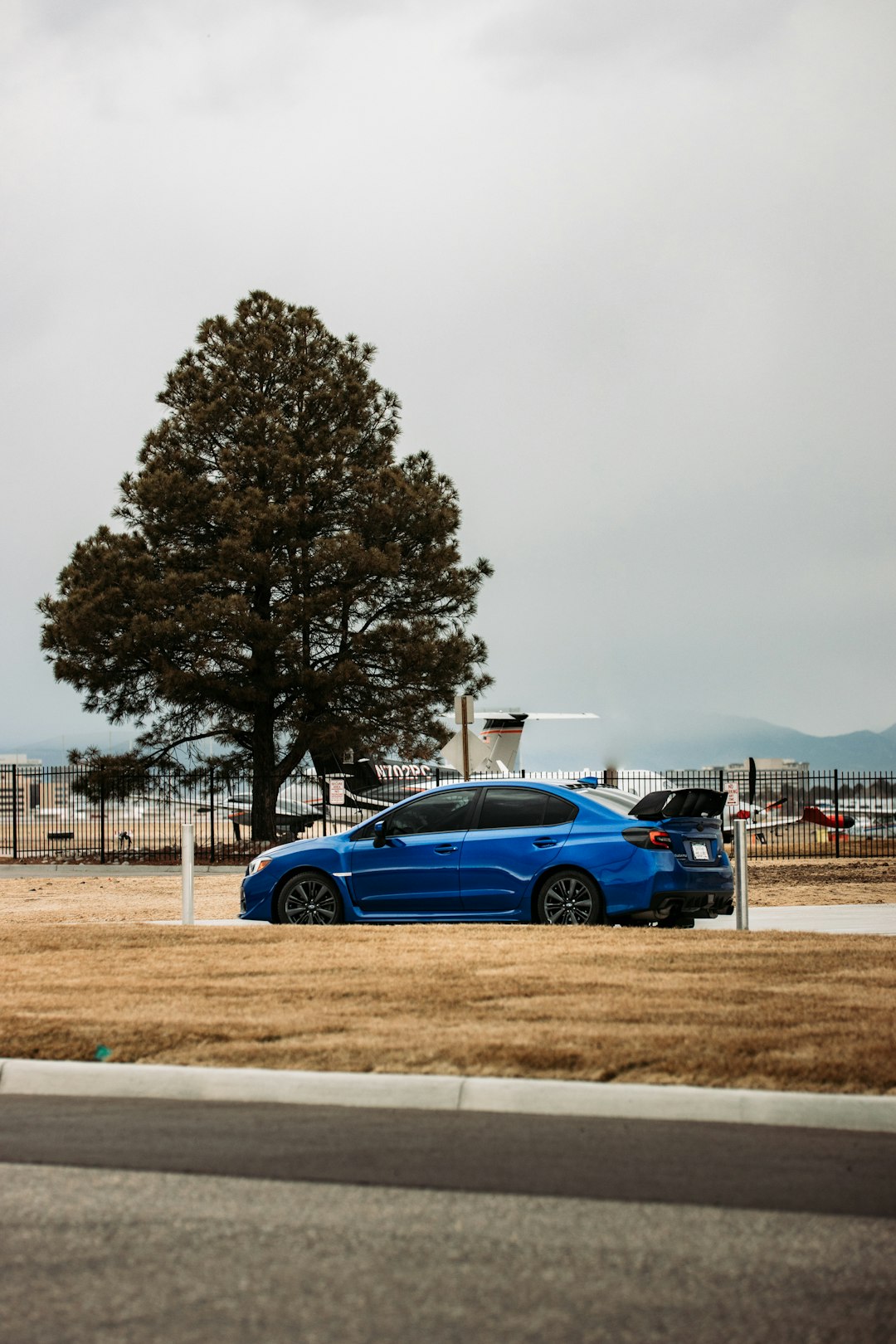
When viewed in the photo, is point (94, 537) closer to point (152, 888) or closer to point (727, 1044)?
point (152, 888)

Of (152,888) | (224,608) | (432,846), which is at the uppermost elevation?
(224,608)

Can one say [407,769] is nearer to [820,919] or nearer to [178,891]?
[178,891]

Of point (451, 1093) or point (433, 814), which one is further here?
point (433, 814)

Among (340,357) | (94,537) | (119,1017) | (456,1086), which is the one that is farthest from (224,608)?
(456,1086)

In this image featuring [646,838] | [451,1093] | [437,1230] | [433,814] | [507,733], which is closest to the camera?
[437,1230]

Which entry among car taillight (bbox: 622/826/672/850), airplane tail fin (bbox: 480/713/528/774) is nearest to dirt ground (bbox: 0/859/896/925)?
car taillight (bbox: 622/826/672/850)

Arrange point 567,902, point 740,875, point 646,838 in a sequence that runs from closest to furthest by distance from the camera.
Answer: point 646,838 → point 567,902 → point 740,875

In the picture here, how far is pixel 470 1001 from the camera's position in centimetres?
893

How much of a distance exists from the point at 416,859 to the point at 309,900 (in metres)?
1.20

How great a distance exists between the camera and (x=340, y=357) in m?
35.0

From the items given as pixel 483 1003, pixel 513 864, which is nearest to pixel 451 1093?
pixel 483 1003

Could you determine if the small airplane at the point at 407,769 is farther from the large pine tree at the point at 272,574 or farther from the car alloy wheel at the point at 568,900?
the car alloy wheel at the point at 568,900

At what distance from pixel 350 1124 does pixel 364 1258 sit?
1987mm

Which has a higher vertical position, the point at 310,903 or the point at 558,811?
the point at 558,811
